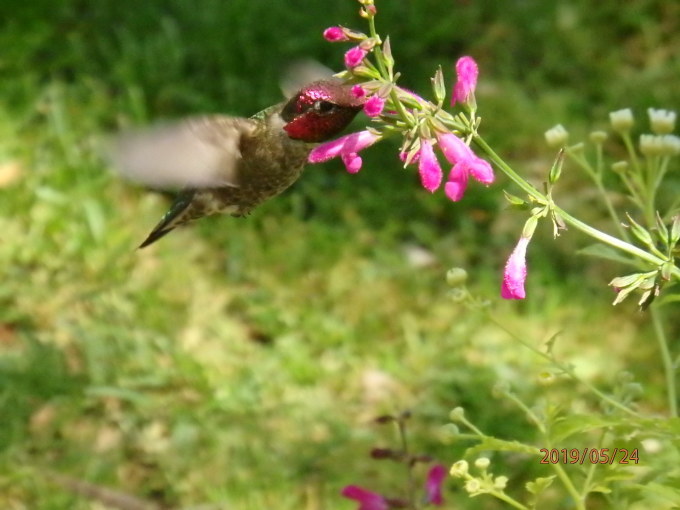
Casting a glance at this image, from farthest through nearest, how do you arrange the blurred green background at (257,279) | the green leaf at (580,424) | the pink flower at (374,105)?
the blurred green background at (257,279)
the green leaf at (580,424)
the pink flower at (374,105)

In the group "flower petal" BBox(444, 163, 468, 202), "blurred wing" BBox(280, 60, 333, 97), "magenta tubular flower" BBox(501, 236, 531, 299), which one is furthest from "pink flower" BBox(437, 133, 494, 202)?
"blurred wing" BBox(280, 60, 333, 97)

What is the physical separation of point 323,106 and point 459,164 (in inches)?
9.8

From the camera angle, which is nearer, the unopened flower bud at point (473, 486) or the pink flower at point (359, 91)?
the pink flower at point (359, 91)

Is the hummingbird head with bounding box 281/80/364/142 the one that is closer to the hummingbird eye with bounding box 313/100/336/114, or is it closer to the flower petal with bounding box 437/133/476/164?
the hummingbird eye with bounding box 313/100/336/114

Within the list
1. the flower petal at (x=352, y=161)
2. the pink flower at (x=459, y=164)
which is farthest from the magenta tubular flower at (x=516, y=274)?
the flower petal at (x=352, y=161)

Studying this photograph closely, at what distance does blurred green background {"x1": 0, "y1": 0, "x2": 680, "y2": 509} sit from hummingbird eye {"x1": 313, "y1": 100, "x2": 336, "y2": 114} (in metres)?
1.61

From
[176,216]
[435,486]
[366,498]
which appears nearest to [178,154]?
[176,216]

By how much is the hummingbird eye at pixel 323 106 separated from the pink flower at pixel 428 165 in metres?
0.22

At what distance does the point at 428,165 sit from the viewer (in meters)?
1.31

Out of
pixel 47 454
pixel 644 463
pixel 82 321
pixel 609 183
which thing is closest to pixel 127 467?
pixel 47 454

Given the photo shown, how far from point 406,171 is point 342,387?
1.06 m

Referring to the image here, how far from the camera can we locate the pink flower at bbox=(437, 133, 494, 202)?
51.6 inches

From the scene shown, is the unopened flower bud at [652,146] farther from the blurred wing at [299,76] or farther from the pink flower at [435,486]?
the pink flower at [435,486]

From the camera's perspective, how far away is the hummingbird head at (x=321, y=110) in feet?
4.76
